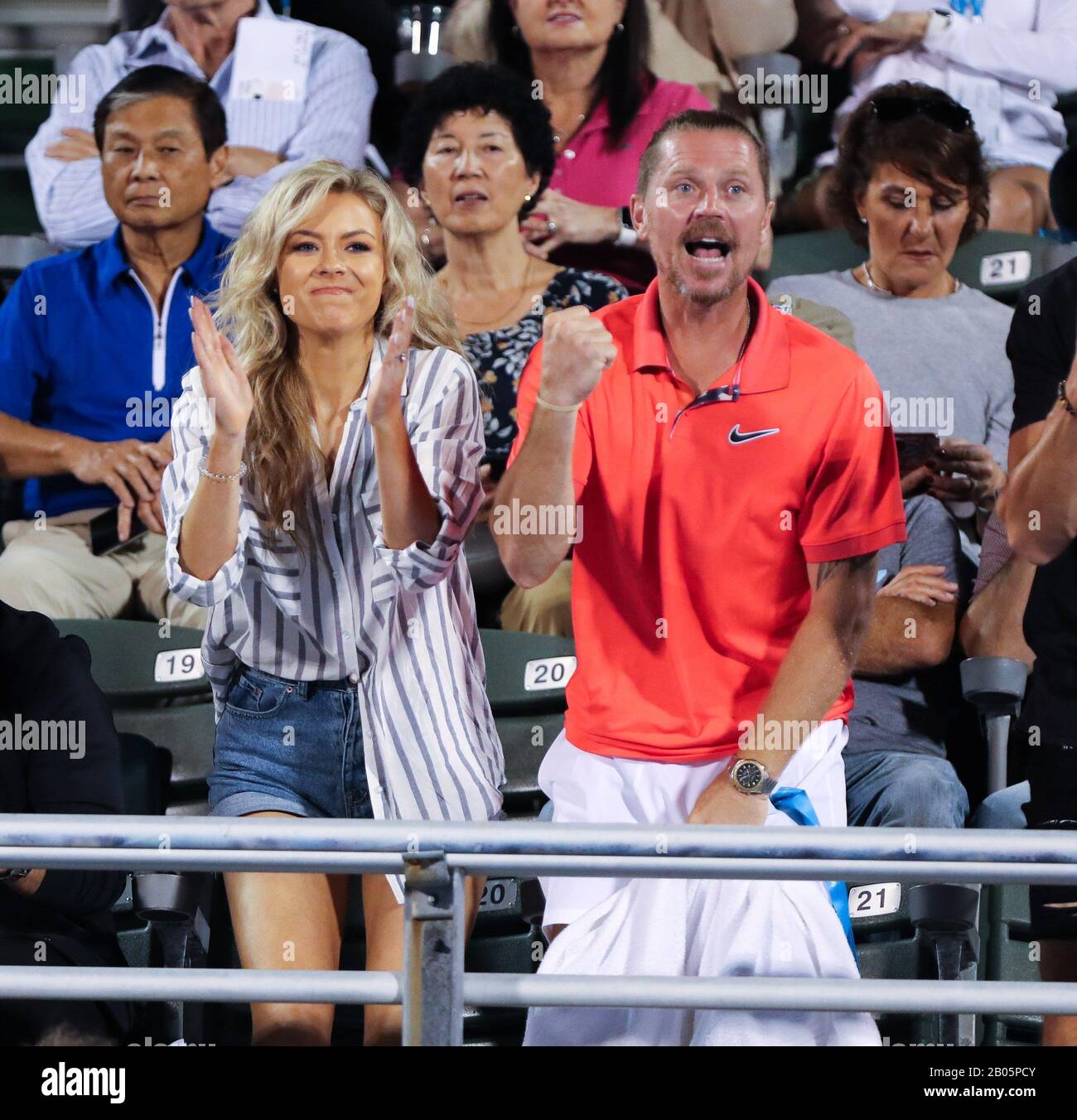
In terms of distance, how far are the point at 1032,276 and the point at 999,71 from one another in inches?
14.7

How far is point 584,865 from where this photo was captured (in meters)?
1.51

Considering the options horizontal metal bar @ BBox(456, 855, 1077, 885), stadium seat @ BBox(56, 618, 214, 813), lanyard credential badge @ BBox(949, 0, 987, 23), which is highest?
lanyard credential badge @ BBox(949, 0, 987, 23)

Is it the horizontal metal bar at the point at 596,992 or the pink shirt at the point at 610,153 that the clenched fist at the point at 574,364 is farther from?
the horizontal metal bar at the point at 596,992

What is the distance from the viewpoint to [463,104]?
8.86ft

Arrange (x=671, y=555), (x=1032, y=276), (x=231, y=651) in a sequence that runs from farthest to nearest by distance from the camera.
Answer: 1. (x=1032, y=276)
2. (x=231, y=651)
3. (x=671, y=555)

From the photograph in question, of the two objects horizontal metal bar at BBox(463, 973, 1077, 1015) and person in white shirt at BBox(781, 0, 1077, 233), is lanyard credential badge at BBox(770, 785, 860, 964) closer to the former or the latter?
horizontal metal bar at BBox(463, 973, 1077, 1015)

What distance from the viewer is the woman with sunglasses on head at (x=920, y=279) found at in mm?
2643

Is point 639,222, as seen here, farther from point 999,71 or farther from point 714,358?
point 999,71

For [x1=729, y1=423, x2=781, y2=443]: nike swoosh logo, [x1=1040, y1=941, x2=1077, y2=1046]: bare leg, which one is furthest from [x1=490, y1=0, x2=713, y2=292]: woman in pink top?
[x1=1040, y1=941, x2=1077, y2=1046]: bare leg

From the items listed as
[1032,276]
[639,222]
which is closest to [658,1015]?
[639,222]

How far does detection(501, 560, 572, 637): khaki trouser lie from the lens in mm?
2631

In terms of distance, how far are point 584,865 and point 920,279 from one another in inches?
61.4

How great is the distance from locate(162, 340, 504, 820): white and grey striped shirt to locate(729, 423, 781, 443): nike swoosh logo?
0.39 m
